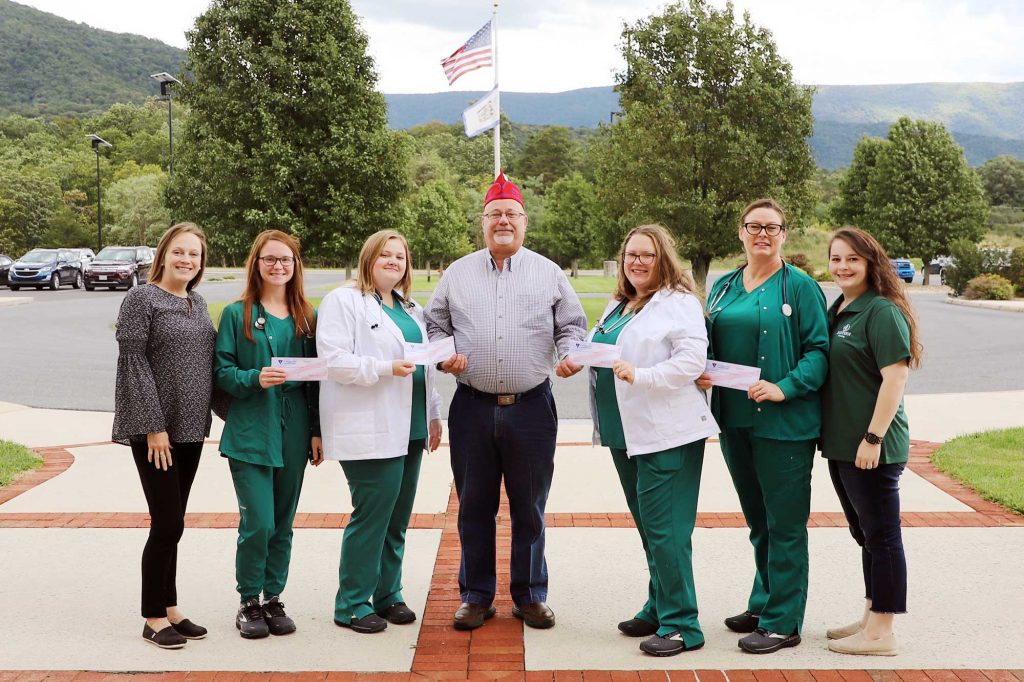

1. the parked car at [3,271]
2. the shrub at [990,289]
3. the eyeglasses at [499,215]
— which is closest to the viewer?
the eyeglasses at [499,215]

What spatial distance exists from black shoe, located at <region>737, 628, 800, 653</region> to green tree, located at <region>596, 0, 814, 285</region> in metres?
Answer: 22.9

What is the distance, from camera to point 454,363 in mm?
4316

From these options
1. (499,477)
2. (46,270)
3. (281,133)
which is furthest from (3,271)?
(499,477)

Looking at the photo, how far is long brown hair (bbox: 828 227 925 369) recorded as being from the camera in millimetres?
4035

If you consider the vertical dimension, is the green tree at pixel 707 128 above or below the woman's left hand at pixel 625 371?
above

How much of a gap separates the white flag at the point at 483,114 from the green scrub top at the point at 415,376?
13290mm

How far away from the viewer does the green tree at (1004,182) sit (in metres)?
102

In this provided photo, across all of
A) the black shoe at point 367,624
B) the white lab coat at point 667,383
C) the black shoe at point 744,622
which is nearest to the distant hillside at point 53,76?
the black shoe at point 367,624

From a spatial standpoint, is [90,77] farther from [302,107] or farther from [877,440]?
[877,440]

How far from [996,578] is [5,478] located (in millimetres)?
6715

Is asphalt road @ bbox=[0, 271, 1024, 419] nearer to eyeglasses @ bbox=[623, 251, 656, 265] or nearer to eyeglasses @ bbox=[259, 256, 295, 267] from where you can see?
eyeglasses @ bbox=[623, 251, 656, 265]

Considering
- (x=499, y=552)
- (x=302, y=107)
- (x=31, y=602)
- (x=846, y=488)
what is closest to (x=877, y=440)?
(x=846, y=488)

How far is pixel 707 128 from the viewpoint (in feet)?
88.8

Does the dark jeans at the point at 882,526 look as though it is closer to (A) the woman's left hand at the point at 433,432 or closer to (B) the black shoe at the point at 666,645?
(B) the black shoe at the point at 666,645
